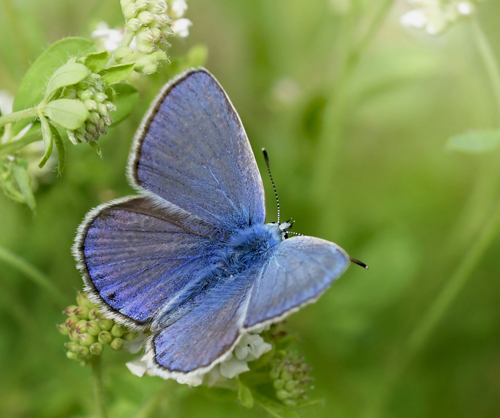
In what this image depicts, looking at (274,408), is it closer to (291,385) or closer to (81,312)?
(291,385)

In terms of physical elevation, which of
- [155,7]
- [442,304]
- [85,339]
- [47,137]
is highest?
[155,7]

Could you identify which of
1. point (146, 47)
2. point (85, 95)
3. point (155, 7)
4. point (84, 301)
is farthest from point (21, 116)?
point (84, 301)

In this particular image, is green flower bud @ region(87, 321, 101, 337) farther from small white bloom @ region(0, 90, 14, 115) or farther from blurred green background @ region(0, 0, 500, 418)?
small white bloom @ region(0, 90, 14, 115)

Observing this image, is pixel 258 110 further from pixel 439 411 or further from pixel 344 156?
pixel 439 411

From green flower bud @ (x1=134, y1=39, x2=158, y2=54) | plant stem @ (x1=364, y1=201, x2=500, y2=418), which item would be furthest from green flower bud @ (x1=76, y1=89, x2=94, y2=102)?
plant stem @ (x1=364, y1=201, x2=500, y2=418)

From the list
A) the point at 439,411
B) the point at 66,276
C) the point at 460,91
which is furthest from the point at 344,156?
the point at 66,276

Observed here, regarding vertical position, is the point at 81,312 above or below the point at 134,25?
below
